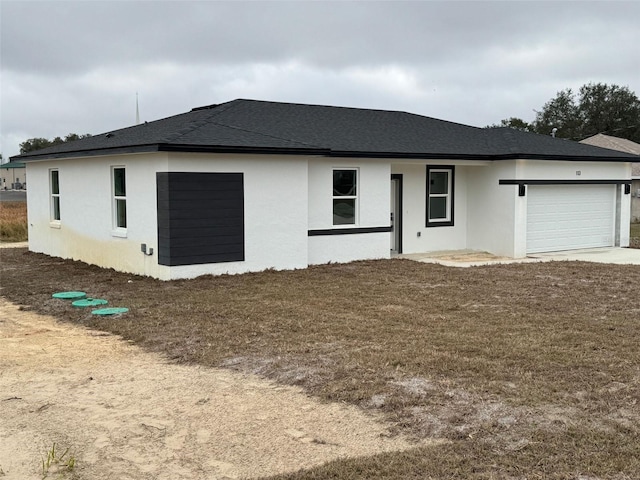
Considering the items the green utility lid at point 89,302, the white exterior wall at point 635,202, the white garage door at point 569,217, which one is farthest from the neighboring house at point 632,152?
the green utility lid at point 89,302

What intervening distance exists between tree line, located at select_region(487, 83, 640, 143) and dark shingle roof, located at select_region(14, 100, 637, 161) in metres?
45.3

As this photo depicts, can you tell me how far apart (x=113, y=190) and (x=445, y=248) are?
887 cm

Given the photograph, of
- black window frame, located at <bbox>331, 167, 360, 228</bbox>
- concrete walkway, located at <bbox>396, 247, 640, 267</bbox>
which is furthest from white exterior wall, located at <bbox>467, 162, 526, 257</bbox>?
black window frame, located at <bbox>331, 167, 360, 228</bbox>

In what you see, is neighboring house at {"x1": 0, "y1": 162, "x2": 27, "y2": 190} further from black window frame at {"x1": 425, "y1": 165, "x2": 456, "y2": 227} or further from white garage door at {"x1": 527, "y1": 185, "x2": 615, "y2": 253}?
white garage door at {"x1": 527, "y1": 185, "x2": 615, "y2": 253}

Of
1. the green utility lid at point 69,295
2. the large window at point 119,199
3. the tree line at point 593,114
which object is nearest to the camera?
the green utility lid at point 69,295

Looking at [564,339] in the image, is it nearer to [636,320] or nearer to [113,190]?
[636,320]

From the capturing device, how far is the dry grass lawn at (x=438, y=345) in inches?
189

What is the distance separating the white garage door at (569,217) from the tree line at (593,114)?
4481 cm

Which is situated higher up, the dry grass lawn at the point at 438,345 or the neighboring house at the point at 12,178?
the neighboring house at the point at 12,178

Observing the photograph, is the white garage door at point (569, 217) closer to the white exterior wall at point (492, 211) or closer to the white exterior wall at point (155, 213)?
the white exterior wall at point (492, 211)

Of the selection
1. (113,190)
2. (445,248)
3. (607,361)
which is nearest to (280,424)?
(607,361)

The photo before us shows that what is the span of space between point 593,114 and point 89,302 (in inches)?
2531

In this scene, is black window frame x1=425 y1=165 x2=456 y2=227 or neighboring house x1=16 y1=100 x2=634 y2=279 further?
black window frame x1=425 y1=165 x2=456 y2=227

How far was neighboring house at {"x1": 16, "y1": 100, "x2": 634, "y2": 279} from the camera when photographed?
1324 centimetres
